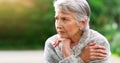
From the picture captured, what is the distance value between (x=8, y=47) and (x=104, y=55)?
19.2 metres

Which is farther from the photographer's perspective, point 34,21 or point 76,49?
point 34,21

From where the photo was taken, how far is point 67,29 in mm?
2762

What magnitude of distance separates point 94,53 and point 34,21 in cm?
2028

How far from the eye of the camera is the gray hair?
2.71 metres

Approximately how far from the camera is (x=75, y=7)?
8.89ft

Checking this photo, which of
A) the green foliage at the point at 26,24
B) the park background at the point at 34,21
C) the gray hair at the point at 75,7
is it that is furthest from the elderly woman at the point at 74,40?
the green foliage at the point at 26,24

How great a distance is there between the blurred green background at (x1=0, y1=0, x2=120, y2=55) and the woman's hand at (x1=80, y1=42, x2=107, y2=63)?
744 inches

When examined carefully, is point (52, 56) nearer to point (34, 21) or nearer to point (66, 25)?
point (66, 25)

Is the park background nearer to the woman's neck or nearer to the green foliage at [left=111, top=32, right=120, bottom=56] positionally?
the green foliage at [left=111, top=32, right=120, bottom=56]

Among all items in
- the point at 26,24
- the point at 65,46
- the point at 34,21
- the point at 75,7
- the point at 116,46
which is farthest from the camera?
the point at 26,24

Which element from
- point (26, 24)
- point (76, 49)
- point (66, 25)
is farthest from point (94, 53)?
point (26, 24)

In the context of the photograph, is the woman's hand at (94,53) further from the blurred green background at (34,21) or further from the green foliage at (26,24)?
the green foliage at (26,24)

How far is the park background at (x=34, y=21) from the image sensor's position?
73.6 feet

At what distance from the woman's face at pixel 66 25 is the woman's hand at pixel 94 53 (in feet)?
0.46
